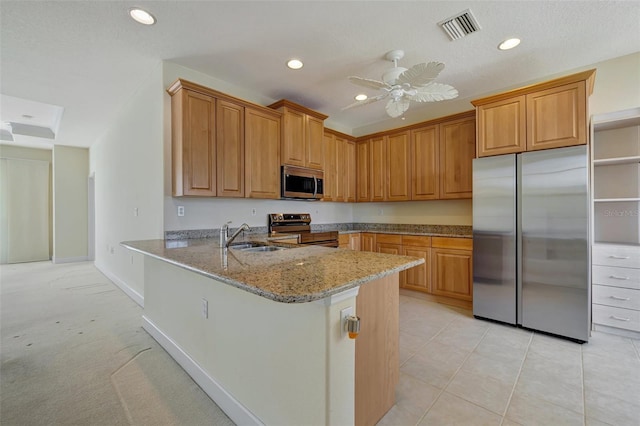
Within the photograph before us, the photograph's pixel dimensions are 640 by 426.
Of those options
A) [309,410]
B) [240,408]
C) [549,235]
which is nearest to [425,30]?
[549,235]

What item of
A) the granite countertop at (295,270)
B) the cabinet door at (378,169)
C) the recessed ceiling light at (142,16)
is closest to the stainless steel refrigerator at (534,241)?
the cabinet door at (378,169)

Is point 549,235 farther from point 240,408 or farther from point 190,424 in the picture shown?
point 190,424

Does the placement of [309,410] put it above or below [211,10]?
below

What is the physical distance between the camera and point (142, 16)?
219 centimetres

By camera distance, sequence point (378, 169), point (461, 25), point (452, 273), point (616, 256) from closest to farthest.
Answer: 1. point (461, 25)
2. point (616, 256)
3. point (452, 273)
4. point (378, 169)

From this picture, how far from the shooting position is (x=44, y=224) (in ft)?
21.6

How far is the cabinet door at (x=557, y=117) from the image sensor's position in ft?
8.45

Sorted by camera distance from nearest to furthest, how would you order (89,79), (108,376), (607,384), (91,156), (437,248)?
1. (607,384)
2. (108,376)
3. (89,79)
4. (437,248)
5. (91,156)

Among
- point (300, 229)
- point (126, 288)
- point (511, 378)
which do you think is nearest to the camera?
point (511, 378)

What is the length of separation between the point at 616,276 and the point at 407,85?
2.73m

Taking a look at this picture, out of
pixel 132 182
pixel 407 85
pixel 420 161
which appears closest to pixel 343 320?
pixel 407 85

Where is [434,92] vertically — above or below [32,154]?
below

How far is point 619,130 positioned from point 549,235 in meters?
1.42

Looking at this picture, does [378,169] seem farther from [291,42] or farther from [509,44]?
[291,42]
